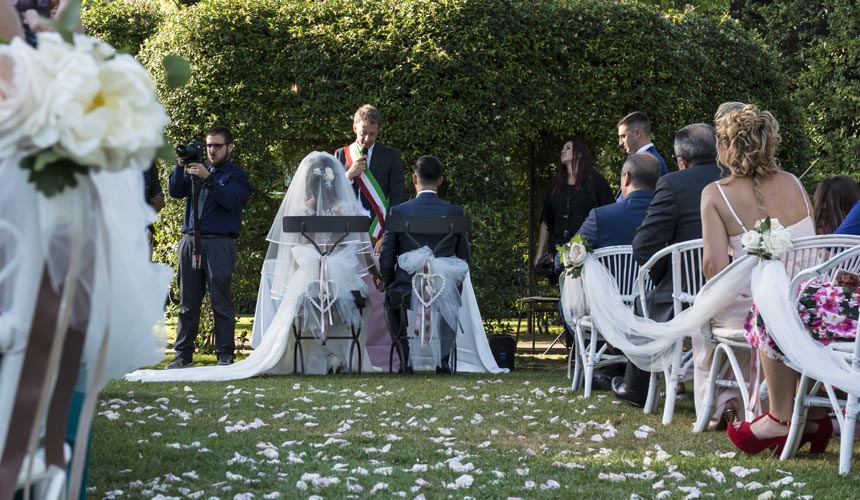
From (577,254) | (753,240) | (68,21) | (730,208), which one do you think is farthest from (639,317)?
(68,21)

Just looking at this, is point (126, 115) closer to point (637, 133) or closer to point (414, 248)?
point (414, 248)

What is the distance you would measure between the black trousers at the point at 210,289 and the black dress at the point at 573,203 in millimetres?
2850

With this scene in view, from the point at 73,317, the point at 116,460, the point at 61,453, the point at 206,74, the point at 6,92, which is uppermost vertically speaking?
the point at 206,74

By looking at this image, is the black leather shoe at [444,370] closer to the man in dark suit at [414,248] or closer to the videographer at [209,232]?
the man in dark suit at [414,248]

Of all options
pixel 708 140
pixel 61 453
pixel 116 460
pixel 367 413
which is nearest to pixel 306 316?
pixel 367 413

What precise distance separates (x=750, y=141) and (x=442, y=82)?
5.55 m

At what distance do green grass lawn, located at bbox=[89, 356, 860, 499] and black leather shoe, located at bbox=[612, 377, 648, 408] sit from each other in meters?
0.06

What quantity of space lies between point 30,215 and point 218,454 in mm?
3088

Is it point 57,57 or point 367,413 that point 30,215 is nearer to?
point 57,57

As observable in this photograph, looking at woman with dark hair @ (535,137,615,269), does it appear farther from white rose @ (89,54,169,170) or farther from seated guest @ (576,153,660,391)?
white rose @ (89,54,169,170)

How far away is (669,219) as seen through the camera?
20.7ft

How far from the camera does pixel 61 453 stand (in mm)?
2039

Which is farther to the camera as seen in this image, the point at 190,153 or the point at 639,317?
the point at 190,153

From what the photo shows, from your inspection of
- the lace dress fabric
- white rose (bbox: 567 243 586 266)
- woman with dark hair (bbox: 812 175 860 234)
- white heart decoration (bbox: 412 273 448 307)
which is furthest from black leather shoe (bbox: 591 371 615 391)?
the lace dress fabric
